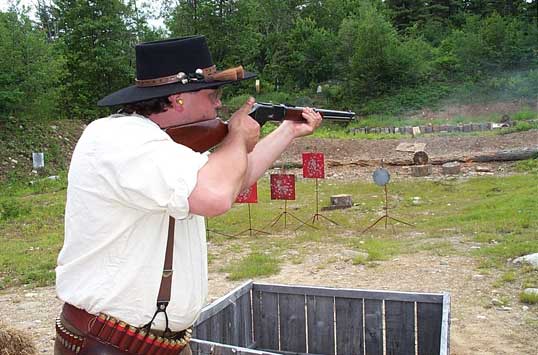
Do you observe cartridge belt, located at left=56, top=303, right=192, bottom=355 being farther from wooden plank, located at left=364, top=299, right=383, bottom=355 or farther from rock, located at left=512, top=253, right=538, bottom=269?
rock, located at left=512, top=253, right=538, bottom=269

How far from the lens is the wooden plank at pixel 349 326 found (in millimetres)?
3910

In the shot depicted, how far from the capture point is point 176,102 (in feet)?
6.30

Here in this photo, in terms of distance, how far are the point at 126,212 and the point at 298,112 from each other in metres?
1.25

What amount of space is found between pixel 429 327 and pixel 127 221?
2571mm

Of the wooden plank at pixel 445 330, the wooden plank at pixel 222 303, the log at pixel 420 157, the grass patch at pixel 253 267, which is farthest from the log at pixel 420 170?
the wooden plank at pixel 445 330

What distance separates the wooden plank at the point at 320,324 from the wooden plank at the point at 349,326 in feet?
0.15

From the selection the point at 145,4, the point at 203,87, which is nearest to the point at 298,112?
the point at 203,87

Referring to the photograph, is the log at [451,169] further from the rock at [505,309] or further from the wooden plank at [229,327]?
the wooden plank at [229,327]

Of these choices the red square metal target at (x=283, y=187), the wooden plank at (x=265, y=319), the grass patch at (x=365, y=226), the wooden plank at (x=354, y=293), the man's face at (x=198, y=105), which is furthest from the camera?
the red square metal target at (x=283, y=187)

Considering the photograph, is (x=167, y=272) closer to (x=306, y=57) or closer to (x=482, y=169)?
(x=482, y=169)

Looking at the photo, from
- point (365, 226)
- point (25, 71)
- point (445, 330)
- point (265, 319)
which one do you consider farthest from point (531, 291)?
point (25, 71)

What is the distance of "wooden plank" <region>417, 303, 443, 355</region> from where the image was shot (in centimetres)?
373

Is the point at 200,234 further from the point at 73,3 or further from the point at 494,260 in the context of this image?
the point at 73,3

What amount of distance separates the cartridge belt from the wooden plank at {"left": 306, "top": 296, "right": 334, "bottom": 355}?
6.85 feet
